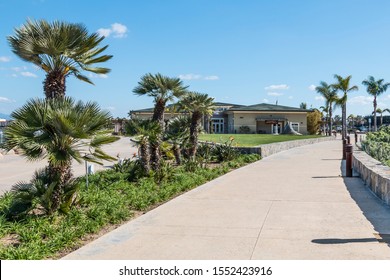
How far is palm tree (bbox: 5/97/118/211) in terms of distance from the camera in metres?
6.14

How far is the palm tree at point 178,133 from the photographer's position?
14.3 m

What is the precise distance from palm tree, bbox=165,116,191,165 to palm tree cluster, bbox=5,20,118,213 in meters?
6.93

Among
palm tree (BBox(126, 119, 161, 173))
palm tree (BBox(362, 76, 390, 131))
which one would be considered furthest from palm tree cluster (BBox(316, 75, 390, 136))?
palm tree (BBox(126, 119, 161, 173))

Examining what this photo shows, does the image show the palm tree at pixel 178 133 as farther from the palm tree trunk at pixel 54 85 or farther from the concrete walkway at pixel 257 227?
the palm tree trunk at pixel 54 85

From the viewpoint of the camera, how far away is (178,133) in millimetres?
14719

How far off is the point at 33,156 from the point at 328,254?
4685 mm

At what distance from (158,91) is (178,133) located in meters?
3.67

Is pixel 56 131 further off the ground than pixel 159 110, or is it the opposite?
pixel 159 110

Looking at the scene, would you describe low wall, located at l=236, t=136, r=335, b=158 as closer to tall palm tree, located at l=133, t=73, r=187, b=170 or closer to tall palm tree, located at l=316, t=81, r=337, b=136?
tall palm tree, located at l=133, t=73, r=187, b=170

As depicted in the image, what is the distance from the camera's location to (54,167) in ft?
21.8

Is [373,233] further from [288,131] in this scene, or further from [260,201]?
[288,131]

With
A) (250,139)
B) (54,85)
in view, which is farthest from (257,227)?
(250,139)

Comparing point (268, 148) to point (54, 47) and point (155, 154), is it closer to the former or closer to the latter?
point (155, 154)

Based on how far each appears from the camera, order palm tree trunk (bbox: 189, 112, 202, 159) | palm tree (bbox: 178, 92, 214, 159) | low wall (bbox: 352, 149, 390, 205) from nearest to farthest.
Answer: low wall (bbox: 352, 149, 390, 205) < palm tree (bbox: 178, 92, 214, 159) < palm tree trunk (bbox: 189, 112, 202, 159)
